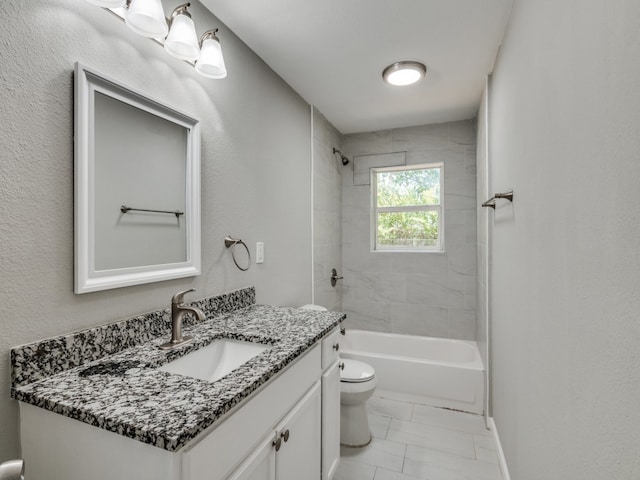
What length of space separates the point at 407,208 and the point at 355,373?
73.3 inches

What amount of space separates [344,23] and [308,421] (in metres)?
1.90

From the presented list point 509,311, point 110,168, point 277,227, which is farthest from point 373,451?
point 110,168

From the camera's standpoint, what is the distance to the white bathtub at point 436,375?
2490 mm

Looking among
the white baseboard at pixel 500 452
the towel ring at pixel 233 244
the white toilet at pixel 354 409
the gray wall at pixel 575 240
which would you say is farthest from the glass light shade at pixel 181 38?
the white baseboard at pixel 500 452

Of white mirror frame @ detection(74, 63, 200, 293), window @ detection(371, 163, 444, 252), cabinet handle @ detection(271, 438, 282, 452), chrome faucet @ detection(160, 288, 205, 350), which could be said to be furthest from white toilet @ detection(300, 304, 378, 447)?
window @ detection(371, 163, 444, 252)

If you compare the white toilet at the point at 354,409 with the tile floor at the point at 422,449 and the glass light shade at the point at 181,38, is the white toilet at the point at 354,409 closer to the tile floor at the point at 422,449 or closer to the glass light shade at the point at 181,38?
the tile floor at the point at 422,449

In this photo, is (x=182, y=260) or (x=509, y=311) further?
(x=509, y=311)

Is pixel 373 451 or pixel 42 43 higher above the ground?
pixel 42 43

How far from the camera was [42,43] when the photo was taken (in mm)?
957

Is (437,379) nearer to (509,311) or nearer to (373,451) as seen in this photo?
(373,451)

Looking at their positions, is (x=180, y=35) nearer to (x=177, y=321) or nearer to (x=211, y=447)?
(x=177, y=321)

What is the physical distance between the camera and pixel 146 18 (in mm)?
1145

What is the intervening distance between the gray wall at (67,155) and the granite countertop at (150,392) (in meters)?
0.15

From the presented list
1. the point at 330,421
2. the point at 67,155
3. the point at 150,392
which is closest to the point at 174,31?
the point at 67,155
